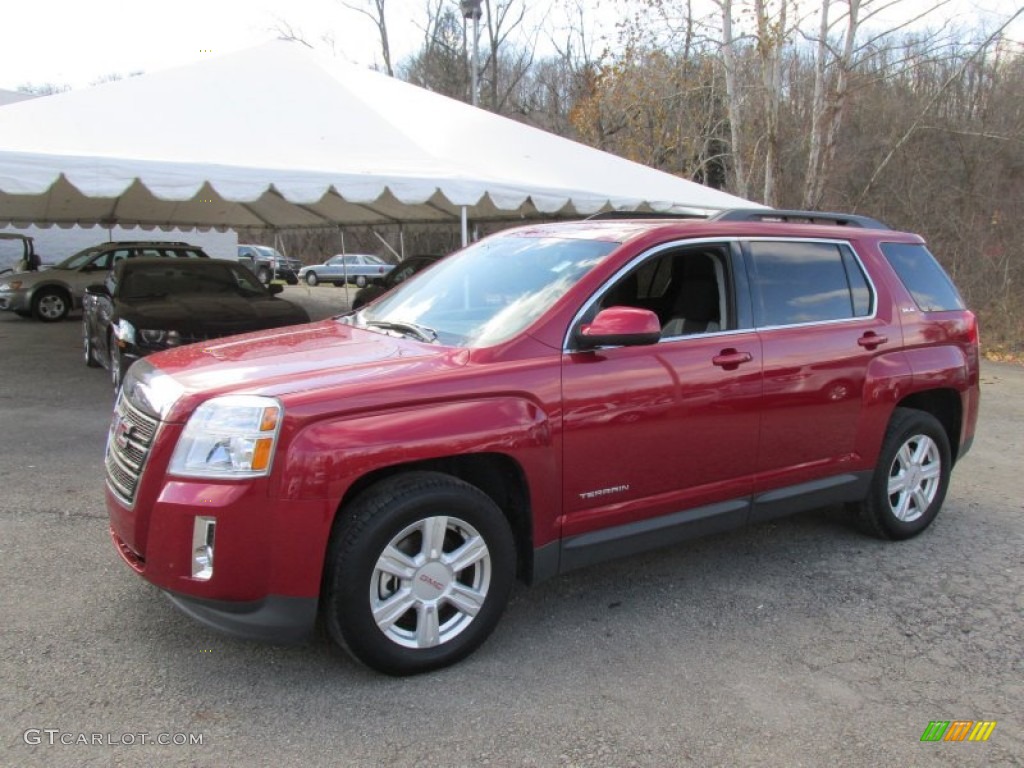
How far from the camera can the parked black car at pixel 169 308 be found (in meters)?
8.05

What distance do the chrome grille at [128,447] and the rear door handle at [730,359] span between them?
2.47 m

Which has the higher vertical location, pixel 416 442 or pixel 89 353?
pixel 416 442

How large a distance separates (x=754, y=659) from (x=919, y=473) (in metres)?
2.11

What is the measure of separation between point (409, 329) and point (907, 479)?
123 inches

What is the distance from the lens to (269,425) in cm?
279

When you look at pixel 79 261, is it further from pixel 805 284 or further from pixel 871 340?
pixel 871 340

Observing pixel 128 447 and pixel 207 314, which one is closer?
pixel 128 447

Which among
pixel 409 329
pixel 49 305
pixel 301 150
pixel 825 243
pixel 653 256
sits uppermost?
pixel 301 150

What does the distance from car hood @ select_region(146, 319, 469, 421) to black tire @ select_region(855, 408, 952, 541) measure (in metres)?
2.75

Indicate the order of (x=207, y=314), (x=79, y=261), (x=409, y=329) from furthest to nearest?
1. (x=79, y=261)
2. (x=207, y=314)
3. (x=409, y=329)

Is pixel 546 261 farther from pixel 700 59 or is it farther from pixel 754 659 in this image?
pixel 700 59

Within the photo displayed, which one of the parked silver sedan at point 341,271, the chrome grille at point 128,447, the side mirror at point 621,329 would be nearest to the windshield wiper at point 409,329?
the side mirror at point 621,329

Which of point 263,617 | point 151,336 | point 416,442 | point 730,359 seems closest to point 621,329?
point 730,359

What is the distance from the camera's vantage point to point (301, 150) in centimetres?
931
